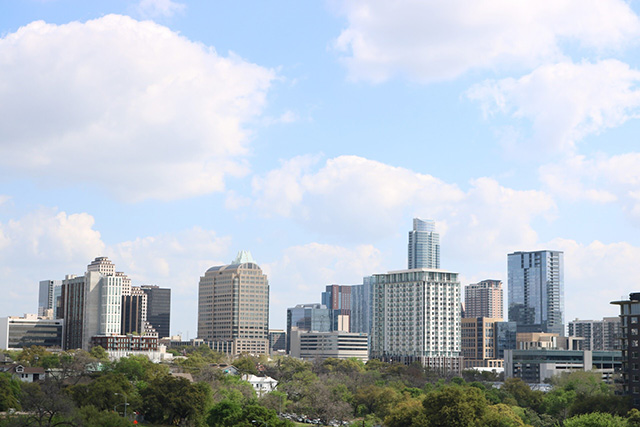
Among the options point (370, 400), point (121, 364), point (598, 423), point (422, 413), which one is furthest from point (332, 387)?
point (598, 423)

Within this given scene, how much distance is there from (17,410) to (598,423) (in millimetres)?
85207

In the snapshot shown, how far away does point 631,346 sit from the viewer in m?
157

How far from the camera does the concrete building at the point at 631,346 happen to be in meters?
152

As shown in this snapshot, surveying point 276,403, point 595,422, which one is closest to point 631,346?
point 595,422

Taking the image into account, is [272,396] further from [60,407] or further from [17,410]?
[60,407]

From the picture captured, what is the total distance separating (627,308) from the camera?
6299 inches

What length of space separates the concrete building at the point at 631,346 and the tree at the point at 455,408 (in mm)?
42291

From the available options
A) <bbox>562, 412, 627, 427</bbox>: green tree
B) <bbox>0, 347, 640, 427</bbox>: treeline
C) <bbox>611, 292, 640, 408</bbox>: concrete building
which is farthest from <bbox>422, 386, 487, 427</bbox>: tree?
<bbox>611, 292, 640, 408</bbox>: concrete building

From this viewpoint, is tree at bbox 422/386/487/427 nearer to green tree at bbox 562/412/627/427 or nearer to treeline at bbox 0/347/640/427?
treeline at bbox 0/347/640/427

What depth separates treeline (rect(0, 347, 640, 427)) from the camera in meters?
115

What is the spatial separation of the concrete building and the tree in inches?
1665

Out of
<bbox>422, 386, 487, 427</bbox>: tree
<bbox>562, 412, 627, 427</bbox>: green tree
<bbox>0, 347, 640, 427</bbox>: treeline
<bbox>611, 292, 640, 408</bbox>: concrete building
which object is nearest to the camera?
<bbox>562, 412, 627, 427</bbox>: green tree

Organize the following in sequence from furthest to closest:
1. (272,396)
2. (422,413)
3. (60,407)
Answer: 1. (272,396)
2. (422,413)
3. (60,407)

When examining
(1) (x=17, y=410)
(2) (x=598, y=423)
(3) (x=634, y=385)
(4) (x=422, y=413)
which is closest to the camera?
(2) (x=598, y=423)
